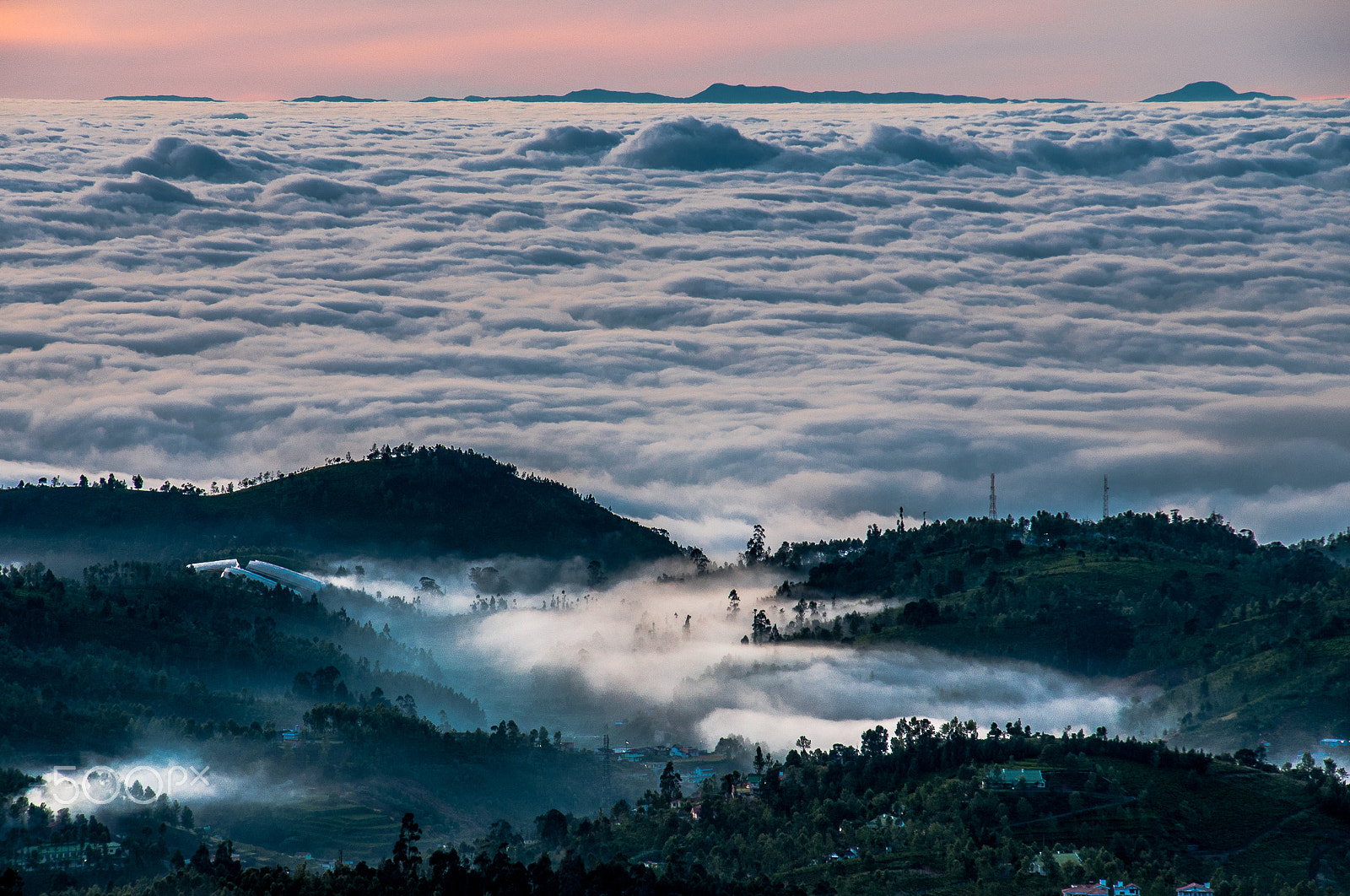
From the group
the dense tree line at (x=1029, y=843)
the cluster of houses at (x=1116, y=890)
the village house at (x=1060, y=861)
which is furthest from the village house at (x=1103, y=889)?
the village house at (x=1060, y=861)

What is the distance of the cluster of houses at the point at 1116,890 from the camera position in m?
165

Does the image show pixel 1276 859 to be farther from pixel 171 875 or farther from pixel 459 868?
pixel 171 875

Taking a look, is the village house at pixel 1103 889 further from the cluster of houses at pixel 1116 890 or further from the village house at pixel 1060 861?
the village house at pixel 1060 861

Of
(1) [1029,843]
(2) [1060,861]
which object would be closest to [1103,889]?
(2) [1060,861]

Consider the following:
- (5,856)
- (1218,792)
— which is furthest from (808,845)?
(5,856)

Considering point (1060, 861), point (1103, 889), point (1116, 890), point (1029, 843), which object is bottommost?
point (1029, 843)

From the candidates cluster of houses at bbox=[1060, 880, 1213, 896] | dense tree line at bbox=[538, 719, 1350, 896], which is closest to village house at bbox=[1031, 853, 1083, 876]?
dense tree line at bbox=[538, 719, 1350, 896]

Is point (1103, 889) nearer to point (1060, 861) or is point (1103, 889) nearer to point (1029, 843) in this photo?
point (1060, 861)

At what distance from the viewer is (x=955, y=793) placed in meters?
197

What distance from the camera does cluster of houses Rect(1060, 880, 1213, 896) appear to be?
16512 cm

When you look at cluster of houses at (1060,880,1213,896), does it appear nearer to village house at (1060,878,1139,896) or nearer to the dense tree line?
village house at (1060,878,1139,896)

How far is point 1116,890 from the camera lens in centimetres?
16638

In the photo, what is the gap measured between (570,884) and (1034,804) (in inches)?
2134

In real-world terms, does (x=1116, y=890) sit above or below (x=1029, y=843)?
above
